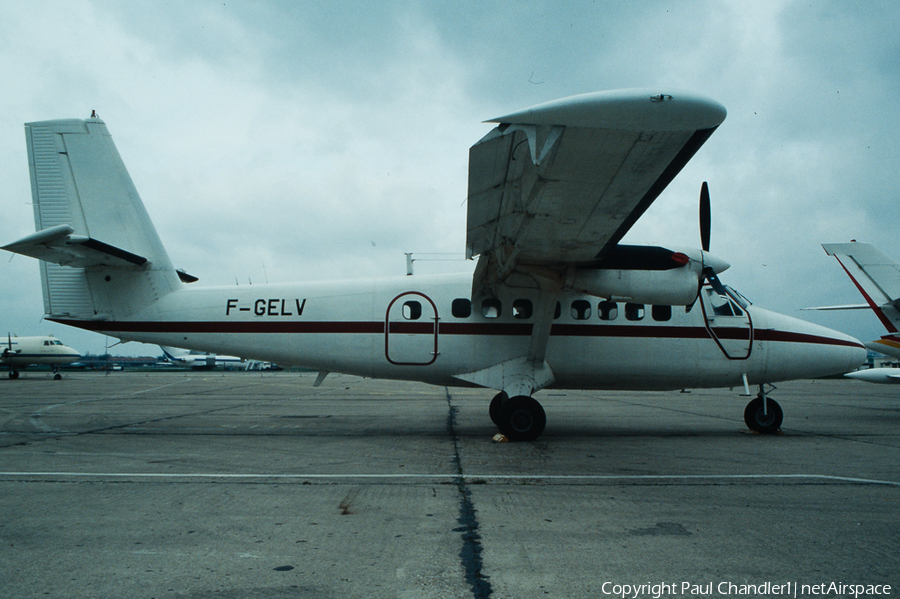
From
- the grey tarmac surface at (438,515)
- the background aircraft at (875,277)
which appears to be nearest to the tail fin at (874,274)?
the background aircraft at (875,277)

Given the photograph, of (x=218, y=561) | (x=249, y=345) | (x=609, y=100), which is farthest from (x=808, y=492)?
(x=249, y=345)

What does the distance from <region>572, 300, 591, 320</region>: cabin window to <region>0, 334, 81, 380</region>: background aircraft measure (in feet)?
127

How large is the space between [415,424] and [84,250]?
7149 millimetres

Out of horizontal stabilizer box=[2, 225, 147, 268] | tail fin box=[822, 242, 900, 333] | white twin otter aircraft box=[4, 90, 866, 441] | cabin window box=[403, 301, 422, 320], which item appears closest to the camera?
horizontal stabilizer box=[2, 225, 147, 268]

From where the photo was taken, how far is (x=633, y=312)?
10.3m

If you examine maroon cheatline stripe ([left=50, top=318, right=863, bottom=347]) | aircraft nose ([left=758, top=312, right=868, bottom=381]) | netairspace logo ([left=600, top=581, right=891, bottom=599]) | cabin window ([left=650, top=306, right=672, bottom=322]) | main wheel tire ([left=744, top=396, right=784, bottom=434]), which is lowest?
main wheel tire ([left=744, top=396, right=784, bottom=434])

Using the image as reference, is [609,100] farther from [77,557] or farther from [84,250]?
[84,250]

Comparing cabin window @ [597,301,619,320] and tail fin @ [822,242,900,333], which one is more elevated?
tail fin @ [822,242,900,333]

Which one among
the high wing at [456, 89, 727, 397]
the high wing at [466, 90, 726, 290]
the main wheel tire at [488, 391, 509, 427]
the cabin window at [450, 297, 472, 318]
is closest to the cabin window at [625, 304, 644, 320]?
the high wing at [456, 89, 727, 397]

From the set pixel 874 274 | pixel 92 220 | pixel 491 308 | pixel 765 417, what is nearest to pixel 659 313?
pixel 765 417

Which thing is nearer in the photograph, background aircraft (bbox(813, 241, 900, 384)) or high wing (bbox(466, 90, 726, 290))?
high wing (bbox(466, 90, 726, 290))

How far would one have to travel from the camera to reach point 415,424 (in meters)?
12.2

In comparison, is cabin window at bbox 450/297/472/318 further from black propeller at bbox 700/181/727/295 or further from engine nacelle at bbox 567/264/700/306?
black propeller at bbox 700/181/727/295

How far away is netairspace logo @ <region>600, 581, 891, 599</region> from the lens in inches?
129
